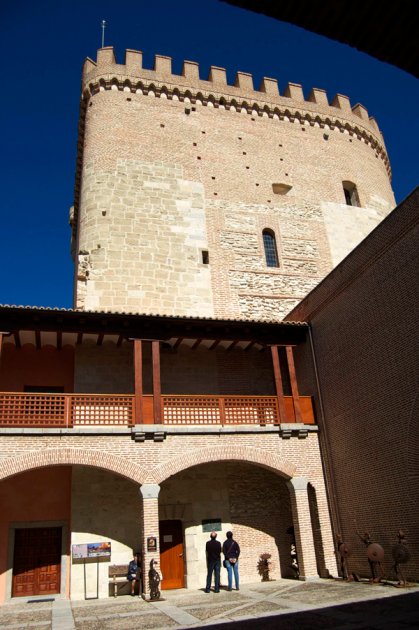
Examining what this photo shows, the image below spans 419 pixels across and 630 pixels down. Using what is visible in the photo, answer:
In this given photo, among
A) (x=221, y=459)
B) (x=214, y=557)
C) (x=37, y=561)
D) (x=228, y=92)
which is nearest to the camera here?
(x=214, y=557)

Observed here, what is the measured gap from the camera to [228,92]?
77.7 ft

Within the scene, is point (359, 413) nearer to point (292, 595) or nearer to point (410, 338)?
point (410, 338)

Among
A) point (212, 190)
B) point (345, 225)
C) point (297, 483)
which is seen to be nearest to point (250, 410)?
point (297, 483)

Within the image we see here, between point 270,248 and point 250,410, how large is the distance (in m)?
8.71

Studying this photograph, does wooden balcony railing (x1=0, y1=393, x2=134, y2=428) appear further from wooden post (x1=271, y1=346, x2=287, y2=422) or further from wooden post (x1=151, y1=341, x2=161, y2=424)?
wooden post (x1=271, y1=346, x2=287, y2=422)

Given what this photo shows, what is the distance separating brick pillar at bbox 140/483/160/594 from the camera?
12047mm

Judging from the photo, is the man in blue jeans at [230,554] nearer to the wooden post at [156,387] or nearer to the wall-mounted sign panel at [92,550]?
the wall-mounted sign panel at [92,550]

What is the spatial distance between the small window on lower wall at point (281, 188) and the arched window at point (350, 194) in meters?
3.26

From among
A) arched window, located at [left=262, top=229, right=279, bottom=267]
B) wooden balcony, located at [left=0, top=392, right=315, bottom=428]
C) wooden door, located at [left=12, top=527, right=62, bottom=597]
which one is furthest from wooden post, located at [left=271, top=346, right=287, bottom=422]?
wooden door, located at [left=12, top=527, right=62, bottom=597]

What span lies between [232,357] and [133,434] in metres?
5.17

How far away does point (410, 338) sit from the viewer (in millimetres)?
11891

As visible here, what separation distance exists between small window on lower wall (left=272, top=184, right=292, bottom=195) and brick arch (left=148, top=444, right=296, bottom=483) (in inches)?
504

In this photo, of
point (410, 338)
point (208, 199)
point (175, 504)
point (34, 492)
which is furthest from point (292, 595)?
point (208, 199)

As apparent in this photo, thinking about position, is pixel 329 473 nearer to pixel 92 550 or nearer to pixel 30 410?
pixel 92 550
